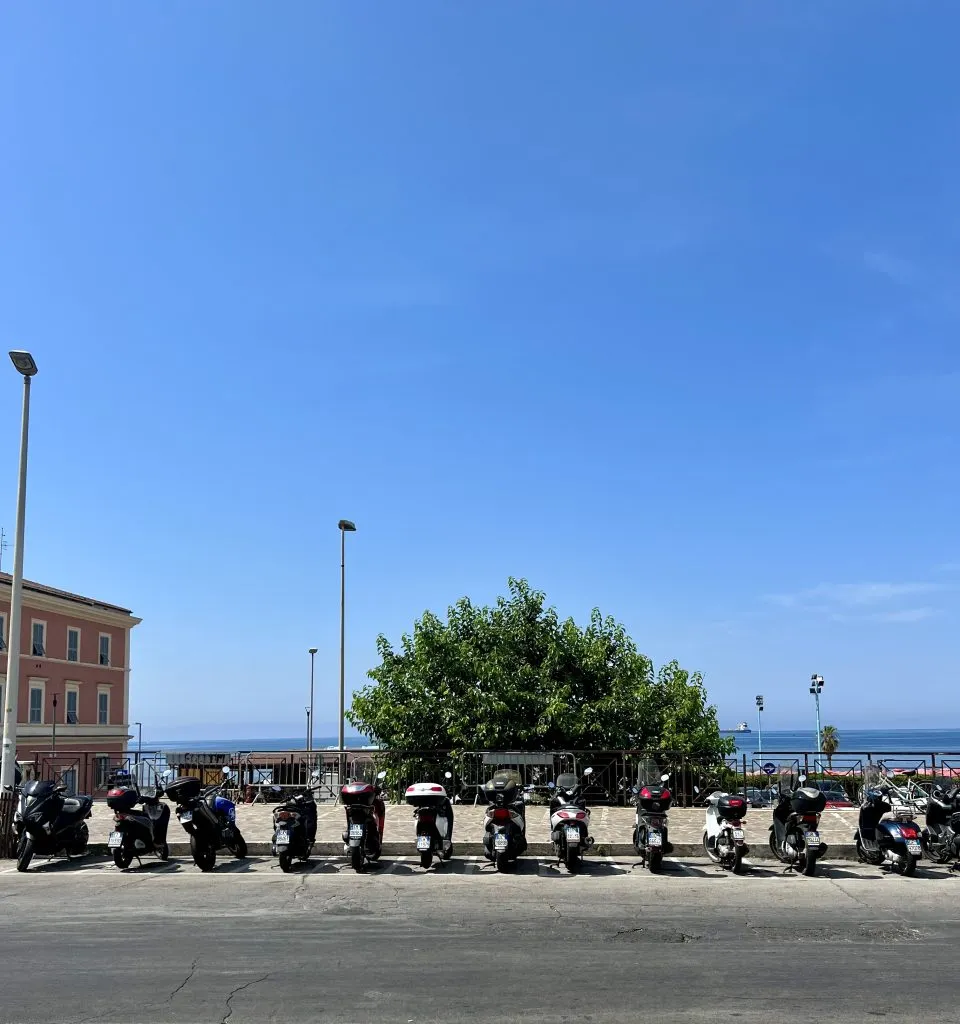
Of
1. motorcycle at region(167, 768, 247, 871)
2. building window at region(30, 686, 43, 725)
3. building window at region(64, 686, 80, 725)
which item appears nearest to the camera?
motorcycle at region(167, 768, 247, 871)

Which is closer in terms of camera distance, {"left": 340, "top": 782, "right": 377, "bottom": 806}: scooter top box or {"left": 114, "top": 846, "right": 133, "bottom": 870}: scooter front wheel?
{"left": 340, "top": 782, "right": 377, "bottom": 806}: scooter top box

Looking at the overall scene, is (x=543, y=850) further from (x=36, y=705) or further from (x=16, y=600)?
(x=36, y=705)

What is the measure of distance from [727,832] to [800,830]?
2.90ft

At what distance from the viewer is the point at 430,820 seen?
1254 centimetres

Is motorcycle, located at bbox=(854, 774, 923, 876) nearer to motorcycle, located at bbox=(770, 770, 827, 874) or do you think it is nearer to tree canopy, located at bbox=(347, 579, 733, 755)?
motorcycle, located at bbox=(770, 770, 827, 874)

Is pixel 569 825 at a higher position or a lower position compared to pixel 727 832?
higher

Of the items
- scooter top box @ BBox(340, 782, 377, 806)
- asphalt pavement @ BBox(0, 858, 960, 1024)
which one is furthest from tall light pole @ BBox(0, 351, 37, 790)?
scooter top box @ BBox(340, 782, 377, 806)

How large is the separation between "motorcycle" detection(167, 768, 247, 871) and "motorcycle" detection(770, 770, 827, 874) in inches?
285

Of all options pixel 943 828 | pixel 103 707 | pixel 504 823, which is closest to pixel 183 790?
pixel 504 823

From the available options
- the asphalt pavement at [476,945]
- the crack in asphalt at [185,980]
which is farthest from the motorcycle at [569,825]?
the crack in asphalt at [185,980]

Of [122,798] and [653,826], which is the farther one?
[122,798]

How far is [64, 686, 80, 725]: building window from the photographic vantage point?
54188 millimetres

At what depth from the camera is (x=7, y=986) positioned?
7121mm

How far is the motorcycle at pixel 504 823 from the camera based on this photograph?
40.0ft
